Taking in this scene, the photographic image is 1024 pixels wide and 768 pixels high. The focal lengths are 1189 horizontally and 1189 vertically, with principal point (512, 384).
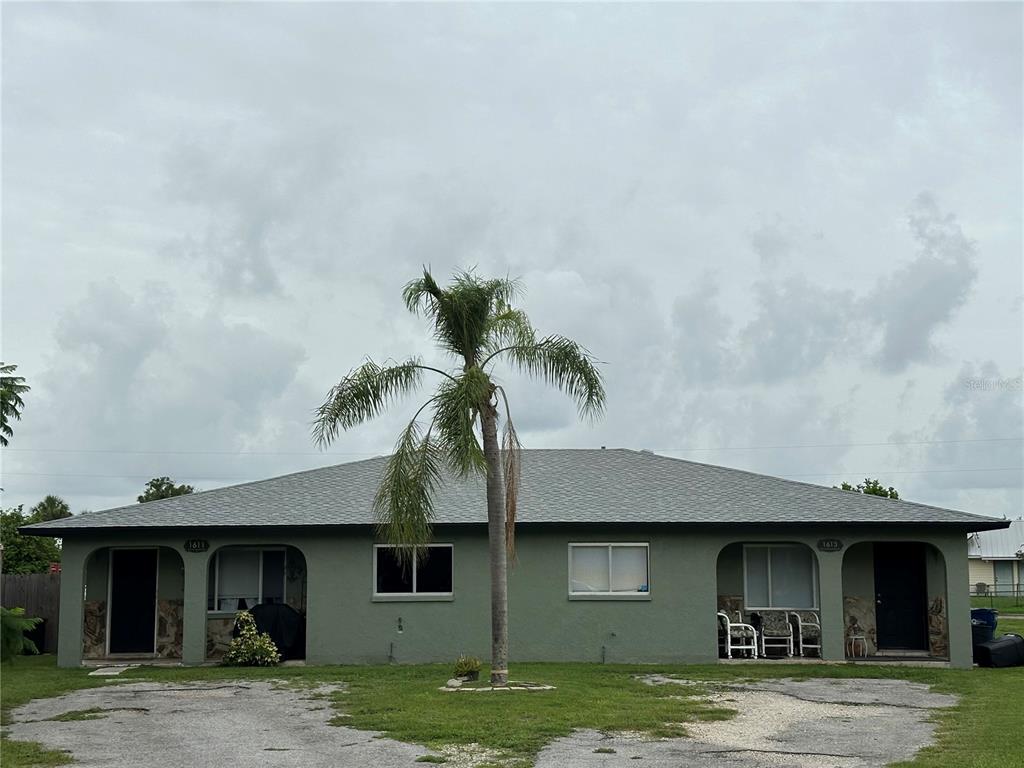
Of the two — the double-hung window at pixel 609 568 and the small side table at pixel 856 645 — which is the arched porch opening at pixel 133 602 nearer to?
the double-hung window at pixel 609 568

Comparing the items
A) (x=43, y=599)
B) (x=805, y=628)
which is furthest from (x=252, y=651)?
(x=805, y=628)

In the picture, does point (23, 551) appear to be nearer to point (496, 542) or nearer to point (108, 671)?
point (108, 671)

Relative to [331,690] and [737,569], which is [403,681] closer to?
[331,690]

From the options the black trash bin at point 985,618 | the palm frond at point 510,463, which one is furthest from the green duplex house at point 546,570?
the palm frond at point 510,463

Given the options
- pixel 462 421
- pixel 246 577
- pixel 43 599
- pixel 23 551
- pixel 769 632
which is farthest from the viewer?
pixel 23 551

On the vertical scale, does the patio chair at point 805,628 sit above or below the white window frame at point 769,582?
below

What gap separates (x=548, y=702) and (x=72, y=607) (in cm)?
1115

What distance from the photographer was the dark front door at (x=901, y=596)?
2403cm

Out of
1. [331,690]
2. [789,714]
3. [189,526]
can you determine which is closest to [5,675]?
[189,526]

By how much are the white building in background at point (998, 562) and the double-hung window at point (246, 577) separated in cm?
4345

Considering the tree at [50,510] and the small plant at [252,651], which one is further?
the tree at [50,510]

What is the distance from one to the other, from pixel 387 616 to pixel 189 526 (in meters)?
4.06

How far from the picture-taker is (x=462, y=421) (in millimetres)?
17469

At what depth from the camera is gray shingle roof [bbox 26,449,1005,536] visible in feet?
72.9
